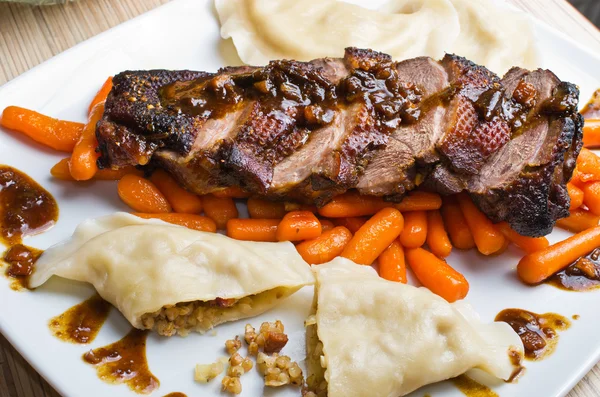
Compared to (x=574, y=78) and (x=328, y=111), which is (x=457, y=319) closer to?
(x=328, y=111)

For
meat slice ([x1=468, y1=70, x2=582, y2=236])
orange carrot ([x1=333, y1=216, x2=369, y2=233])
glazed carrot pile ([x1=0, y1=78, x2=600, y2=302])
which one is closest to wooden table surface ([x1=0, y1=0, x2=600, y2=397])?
glazed carrot pile ([x1=0, y1=78, x2=600, y2=302])

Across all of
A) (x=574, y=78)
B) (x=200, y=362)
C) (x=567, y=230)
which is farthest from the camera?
(x=574, y=78)

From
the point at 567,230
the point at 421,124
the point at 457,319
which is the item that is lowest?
the point at 567,230

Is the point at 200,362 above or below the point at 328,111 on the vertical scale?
below

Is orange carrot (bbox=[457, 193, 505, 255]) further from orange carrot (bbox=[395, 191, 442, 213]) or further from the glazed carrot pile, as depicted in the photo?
orange carrot (bbox=[395, 191, 442, 213])

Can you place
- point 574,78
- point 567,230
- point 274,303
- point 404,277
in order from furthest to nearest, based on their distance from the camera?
point 574,78 → point 567,230 → point 404,277 → point 274,303

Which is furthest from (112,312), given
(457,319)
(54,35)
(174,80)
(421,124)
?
(54,35)

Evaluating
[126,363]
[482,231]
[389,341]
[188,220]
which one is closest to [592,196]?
[482,231]
